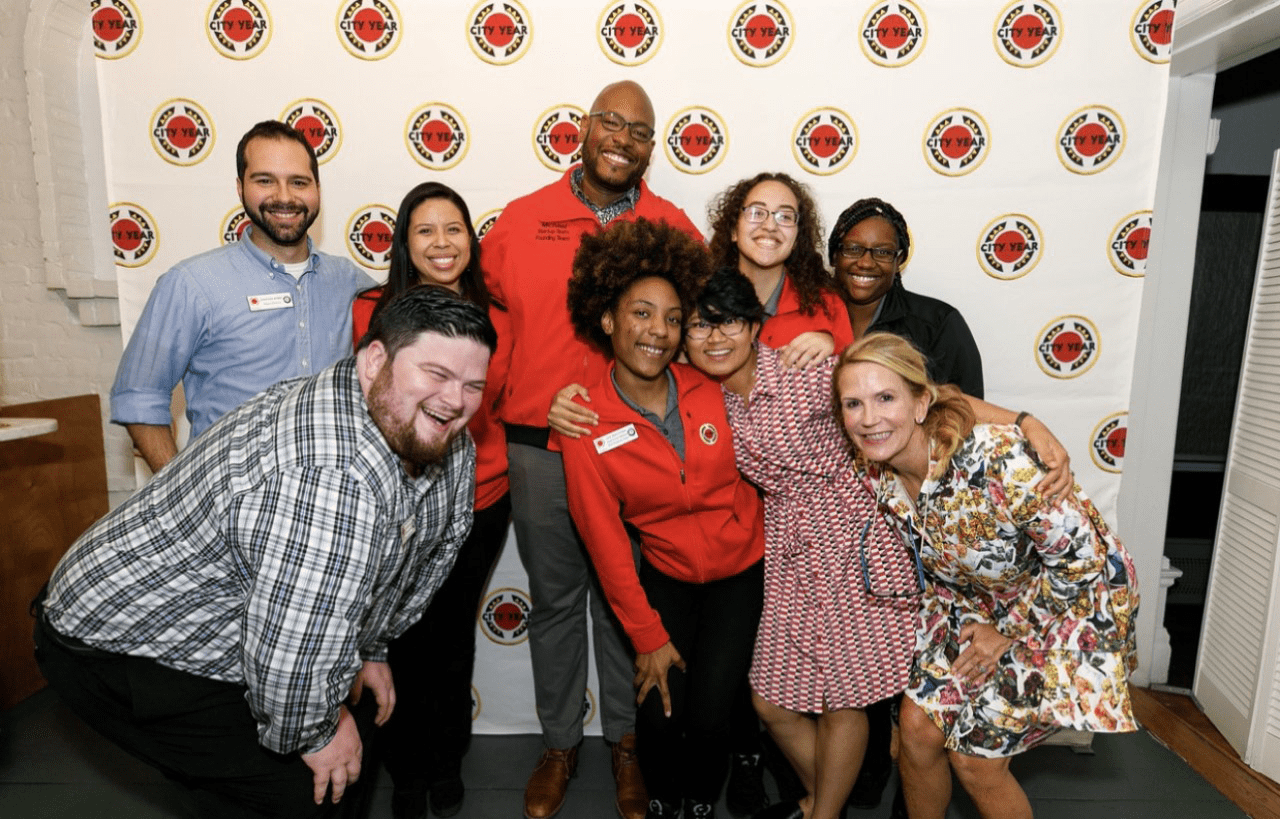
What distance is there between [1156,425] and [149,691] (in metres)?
3.61

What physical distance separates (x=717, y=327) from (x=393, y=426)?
0.89m

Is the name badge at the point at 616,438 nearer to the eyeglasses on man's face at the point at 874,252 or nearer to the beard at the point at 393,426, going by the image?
the beard at the point at 393,426

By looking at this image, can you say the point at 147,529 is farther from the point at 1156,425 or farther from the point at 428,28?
the point at 1156,425

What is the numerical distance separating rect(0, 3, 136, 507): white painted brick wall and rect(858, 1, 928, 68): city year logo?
343 centimetres

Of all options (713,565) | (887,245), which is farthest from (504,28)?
(713,565)

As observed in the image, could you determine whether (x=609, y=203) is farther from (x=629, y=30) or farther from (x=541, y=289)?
(x=629, y=30)

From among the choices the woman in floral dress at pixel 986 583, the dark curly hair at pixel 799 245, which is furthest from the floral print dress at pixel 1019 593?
the dark curly hair at pixel 799 245

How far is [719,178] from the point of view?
2.59 metres

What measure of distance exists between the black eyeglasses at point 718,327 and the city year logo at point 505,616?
4.49 ft

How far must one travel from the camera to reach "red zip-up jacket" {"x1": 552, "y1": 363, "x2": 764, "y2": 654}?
197 centimetres

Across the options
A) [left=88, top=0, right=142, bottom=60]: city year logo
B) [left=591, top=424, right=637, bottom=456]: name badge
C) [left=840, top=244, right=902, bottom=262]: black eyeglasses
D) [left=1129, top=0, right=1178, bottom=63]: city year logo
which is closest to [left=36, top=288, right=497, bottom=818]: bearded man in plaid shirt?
[left=591, top=424, right=637, bottom=456]: name badge

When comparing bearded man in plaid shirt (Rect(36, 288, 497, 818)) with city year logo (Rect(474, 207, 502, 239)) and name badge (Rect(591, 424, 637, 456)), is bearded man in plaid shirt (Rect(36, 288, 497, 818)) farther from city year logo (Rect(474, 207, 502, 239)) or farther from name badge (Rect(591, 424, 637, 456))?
city year logo (Rect(474, 207, 502, 239))

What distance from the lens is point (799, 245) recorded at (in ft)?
7.18

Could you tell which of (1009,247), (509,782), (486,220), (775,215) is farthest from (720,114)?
(509,782)
